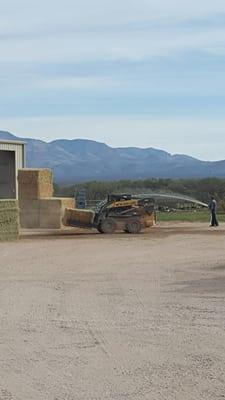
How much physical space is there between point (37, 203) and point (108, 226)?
619 centimetres

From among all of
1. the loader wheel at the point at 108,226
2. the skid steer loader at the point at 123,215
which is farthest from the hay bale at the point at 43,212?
the loader wheel at the point at 108,226

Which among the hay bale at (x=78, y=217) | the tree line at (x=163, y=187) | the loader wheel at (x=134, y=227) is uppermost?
the tree line at (x=163, y=187)

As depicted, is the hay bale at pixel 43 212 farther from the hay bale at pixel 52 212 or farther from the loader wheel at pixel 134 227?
the loader wheel at pixel 134 227

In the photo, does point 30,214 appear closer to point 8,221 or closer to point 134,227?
point 134,227

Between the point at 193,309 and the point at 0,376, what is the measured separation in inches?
208

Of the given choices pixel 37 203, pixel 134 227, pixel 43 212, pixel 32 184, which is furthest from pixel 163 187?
pixel 134 227

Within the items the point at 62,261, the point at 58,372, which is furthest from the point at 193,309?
the point at 62,261

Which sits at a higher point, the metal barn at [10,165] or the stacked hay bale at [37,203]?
the metal barn at [10,165]

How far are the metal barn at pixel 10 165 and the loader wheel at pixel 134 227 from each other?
12006 millimetres

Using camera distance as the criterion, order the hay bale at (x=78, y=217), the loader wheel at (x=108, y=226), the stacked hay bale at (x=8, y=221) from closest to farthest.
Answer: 1. the stacked hay bale at (x=8, y=221)
2. the loader wheel at (x=108, y=226)
3. the hay bale at (x=78, y=217)

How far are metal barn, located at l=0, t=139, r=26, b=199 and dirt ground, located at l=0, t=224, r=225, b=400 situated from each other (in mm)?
20922

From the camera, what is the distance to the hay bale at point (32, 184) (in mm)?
39188

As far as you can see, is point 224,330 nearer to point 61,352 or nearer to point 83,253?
point 61,352

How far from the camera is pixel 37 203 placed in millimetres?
39375
